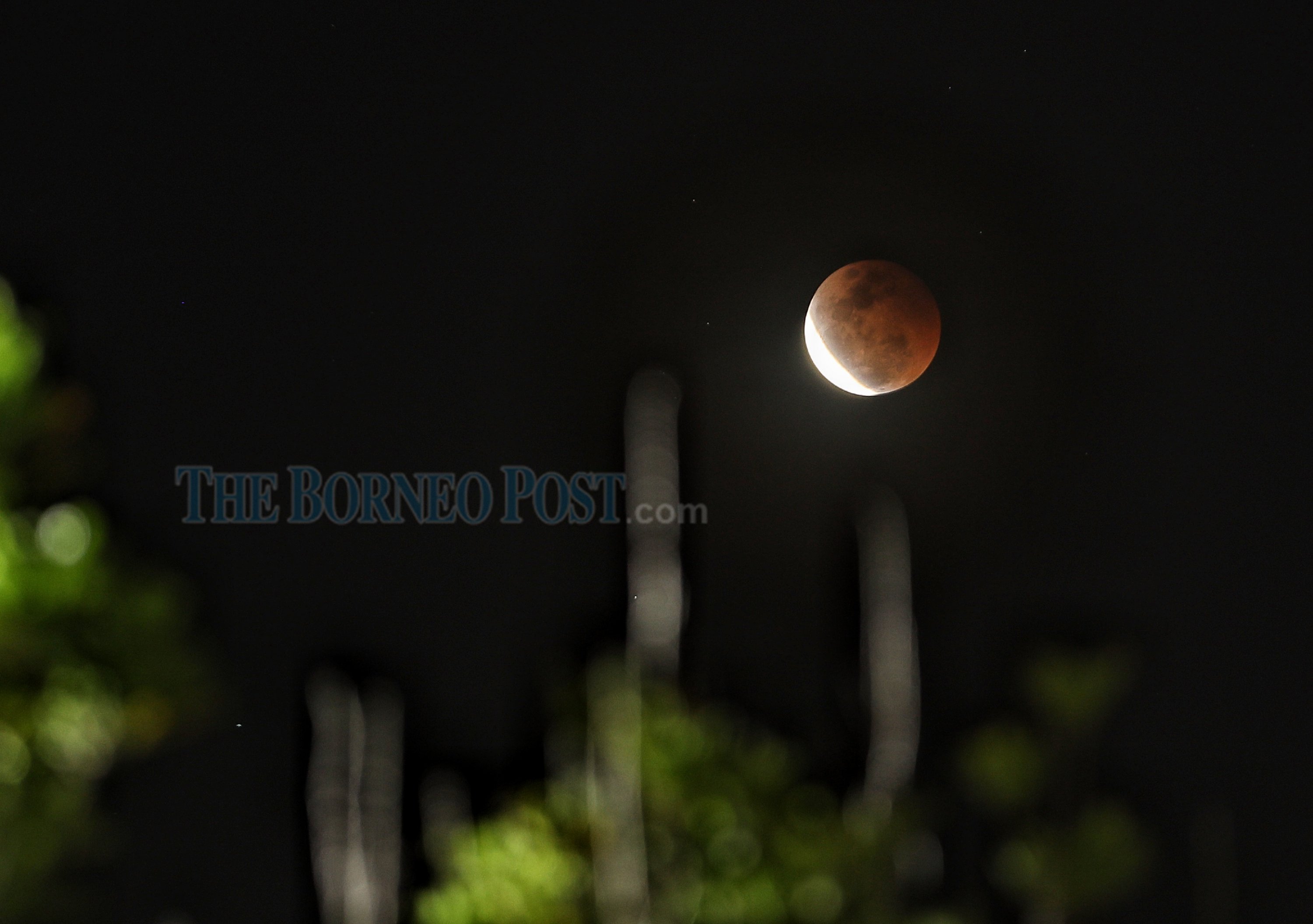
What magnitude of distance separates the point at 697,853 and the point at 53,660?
0.89 meters

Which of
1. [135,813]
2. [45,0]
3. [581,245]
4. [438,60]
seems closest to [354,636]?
[135,813]

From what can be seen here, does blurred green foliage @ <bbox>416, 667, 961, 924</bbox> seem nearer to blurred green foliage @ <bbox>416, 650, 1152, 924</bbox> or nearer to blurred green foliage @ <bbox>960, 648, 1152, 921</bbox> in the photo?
blurred green foliage @ <bbox>416, 650, 1152, 924</bbox>

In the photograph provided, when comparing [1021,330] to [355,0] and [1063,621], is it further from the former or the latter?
[355,0]

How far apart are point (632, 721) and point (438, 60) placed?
1148 millimetres

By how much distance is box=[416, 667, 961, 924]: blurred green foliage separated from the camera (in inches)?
53.3

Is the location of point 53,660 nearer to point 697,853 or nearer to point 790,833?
point 697,853

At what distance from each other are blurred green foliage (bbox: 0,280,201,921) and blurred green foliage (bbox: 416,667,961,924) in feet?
1.71

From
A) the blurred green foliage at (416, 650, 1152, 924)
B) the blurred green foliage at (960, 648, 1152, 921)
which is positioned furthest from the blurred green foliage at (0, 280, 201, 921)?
the blurred green foliage at (960, 648, 1152, 921)

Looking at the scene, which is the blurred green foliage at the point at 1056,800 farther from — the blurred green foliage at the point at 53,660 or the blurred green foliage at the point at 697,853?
the blurred green foliage at the point at 53,660

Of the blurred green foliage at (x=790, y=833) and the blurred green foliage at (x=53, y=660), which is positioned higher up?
the blurred green foliage at (x=53, y=660)

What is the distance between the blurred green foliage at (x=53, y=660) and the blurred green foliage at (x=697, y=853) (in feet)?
1.71

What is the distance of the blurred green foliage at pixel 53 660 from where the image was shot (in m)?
1.26

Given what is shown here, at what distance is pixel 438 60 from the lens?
1.70 metres

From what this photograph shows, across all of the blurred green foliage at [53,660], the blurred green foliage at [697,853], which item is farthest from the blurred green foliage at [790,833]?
the blurred green foliage at [53,660]
